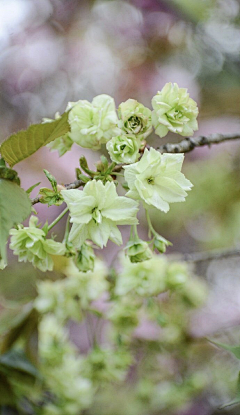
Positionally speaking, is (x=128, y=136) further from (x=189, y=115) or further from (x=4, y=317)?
(x=4, y=317)

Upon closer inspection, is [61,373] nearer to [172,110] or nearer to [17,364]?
[17,364]

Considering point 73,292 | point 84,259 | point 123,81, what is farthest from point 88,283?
point 123,81

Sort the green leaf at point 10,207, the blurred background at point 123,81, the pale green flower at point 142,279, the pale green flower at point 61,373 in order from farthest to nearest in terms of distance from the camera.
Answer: the blurred background at point 123,81
the pale green flower at point 61,373
the pale green flower at point 142,279
the green leaf at point 10,207

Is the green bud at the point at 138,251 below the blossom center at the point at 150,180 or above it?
below

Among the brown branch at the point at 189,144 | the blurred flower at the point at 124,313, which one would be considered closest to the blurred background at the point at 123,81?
the blurred flower at the point at 124,313

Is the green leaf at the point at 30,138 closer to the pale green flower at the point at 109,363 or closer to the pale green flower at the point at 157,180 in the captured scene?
the pale green flower at the point at 157,180

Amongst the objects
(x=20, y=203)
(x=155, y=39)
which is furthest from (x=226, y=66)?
(x=20, y=203)
